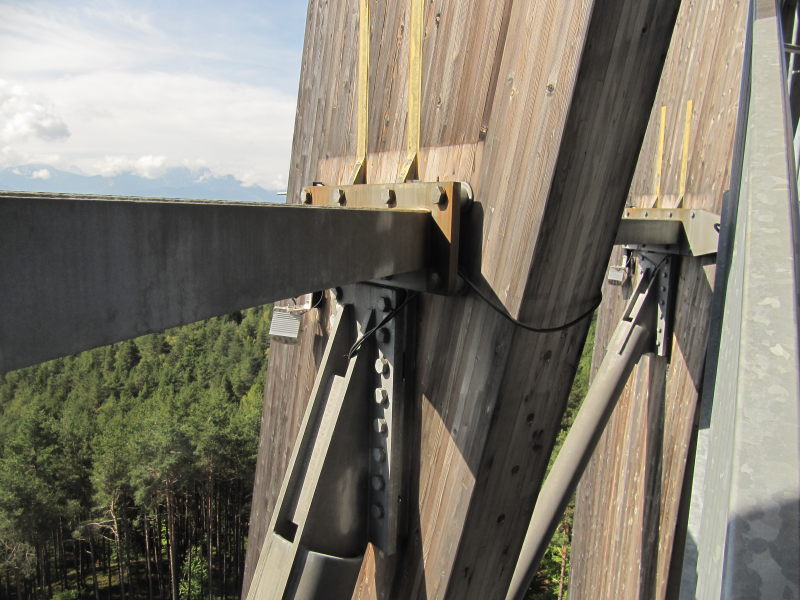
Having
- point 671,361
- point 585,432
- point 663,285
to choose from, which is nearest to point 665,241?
point 663,285

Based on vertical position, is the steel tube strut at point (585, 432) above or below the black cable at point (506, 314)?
below

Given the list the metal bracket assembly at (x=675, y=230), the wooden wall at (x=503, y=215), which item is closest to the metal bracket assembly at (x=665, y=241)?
the metal bracket assembly at (x=675, y=230)

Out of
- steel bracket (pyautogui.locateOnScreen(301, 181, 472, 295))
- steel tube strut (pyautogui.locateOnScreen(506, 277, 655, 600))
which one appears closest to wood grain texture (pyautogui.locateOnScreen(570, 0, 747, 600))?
steel tube strut (pyautogui.locateOnScreen(506, 277, 655, 600))

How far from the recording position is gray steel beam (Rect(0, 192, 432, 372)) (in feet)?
2.15

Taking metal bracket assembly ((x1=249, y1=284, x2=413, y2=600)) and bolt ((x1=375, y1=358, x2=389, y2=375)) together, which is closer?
metal bracket assembly ((x1=249, y1=284, x2=413, y2=600))

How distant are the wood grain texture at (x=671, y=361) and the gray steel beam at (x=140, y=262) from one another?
293cm

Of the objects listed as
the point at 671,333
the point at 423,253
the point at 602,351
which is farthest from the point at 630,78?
the point at 602,351

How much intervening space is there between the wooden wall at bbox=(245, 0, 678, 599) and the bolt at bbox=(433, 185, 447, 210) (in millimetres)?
95

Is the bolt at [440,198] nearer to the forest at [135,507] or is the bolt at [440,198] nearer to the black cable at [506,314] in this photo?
the black cable at [506,314]

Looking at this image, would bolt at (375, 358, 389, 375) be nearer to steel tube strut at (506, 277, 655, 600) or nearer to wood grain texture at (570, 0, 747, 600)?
steel tube strut at (506, 277, 655, 600)

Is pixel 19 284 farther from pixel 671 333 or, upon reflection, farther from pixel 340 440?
pixel 671 333

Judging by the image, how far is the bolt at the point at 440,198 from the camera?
1.42 metres

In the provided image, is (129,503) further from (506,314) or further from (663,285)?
(506,314)

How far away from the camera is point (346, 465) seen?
1588 millimetres
